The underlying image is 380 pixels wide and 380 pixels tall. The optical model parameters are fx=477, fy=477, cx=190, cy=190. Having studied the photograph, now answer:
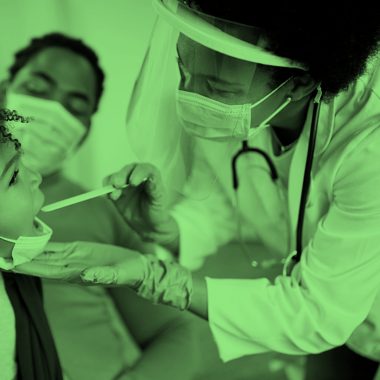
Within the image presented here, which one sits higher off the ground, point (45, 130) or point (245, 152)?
point (245, 152)

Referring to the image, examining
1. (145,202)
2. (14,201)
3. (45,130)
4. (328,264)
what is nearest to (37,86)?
(45,130)

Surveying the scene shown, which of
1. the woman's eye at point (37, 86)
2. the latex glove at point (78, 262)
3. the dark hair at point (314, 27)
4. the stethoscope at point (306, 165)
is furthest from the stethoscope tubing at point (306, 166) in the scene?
the woman's eye at point (37, 86)

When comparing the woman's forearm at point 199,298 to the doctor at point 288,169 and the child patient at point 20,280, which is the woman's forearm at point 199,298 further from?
the child patient at point 20,280

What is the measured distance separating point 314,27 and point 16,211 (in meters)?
0.64

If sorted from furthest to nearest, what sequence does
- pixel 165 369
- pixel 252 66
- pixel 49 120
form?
1. pixel 49 120
2. pixel 165 369
3. pixel 252 66

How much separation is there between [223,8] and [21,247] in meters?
0.59

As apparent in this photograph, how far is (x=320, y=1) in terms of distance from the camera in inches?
33.7

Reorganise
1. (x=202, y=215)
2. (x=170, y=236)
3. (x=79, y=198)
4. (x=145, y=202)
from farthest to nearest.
→ 1. (x=202, y=215)
2. (x=170, y=236)
3. (x=145, y=202)
4. (x=79, y=198)

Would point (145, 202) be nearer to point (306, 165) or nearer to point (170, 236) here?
point (170, 236)

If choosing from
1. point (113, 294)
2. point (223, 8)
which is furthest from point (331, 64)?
point (113, 294)

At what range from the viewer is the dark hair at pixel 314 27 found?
0.86 m

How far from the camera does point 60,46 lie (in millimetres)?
1789

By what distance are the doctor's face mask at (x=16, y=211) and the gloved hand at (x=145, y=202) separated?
10.1 inches

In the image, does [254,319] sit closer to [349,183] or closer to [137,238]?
[349,183]
